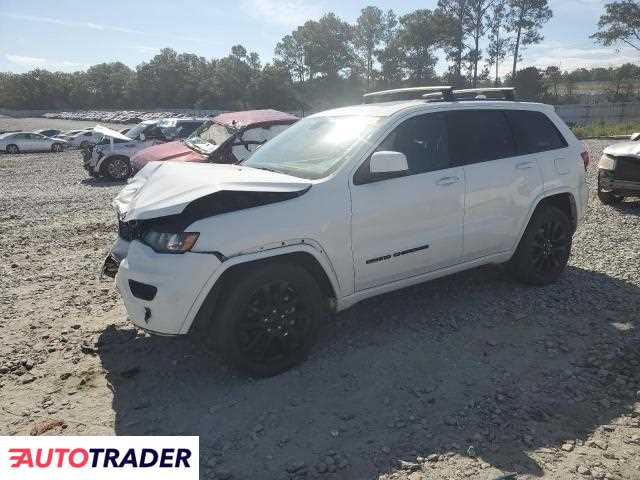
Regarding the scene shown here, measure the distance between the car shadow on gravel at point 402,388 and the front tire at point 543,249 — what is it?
14.0 inches

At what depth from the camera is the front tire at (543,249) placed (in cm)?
497

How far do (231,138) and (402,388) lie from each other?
21.9 feet

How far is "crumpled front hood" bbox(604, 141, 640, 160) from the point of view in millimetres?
8078

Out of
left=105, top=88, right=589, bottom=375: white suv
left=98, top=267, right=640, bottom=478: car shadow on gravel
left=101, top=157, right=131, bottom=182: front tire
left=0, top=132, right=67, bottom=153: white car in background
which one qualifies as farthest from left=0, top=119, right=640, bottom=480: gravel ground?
left=0, top=132, right=67, bottom=153: white car in background

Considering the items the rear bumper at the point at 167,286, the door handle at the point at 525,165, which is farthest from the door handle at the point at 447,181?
the rear bumper at the point at 167,286

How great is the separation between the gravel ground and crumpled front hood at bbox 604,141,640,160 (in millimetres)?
3341

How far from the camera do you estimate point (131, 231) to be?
371 centimetres

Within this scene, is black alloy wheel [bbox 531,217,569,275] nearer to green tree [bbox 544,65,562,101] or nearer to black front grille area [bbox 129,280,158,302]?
black front grille area [bbox 129,280,158,302]

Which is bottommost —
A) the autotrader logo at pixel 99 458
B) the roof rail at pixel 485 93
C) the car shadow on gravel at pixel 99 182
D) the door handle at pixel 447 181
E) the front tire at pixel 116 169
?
the autotrader logo at pixel 99 458

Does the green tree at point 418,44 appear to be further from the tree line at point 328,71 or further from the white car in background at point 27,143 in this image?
the white car in background at point 27,143

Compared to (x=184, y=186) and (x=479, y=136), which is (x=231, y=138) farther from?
(x=184, y=186)

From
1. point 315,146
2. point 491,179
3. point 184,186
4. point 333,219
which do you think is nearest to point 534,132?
point 491,179

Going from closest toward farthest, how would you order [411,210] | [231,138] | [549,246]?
[411,210]
[549,246]
[231,138]

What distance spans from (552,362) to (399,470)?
1726mm
